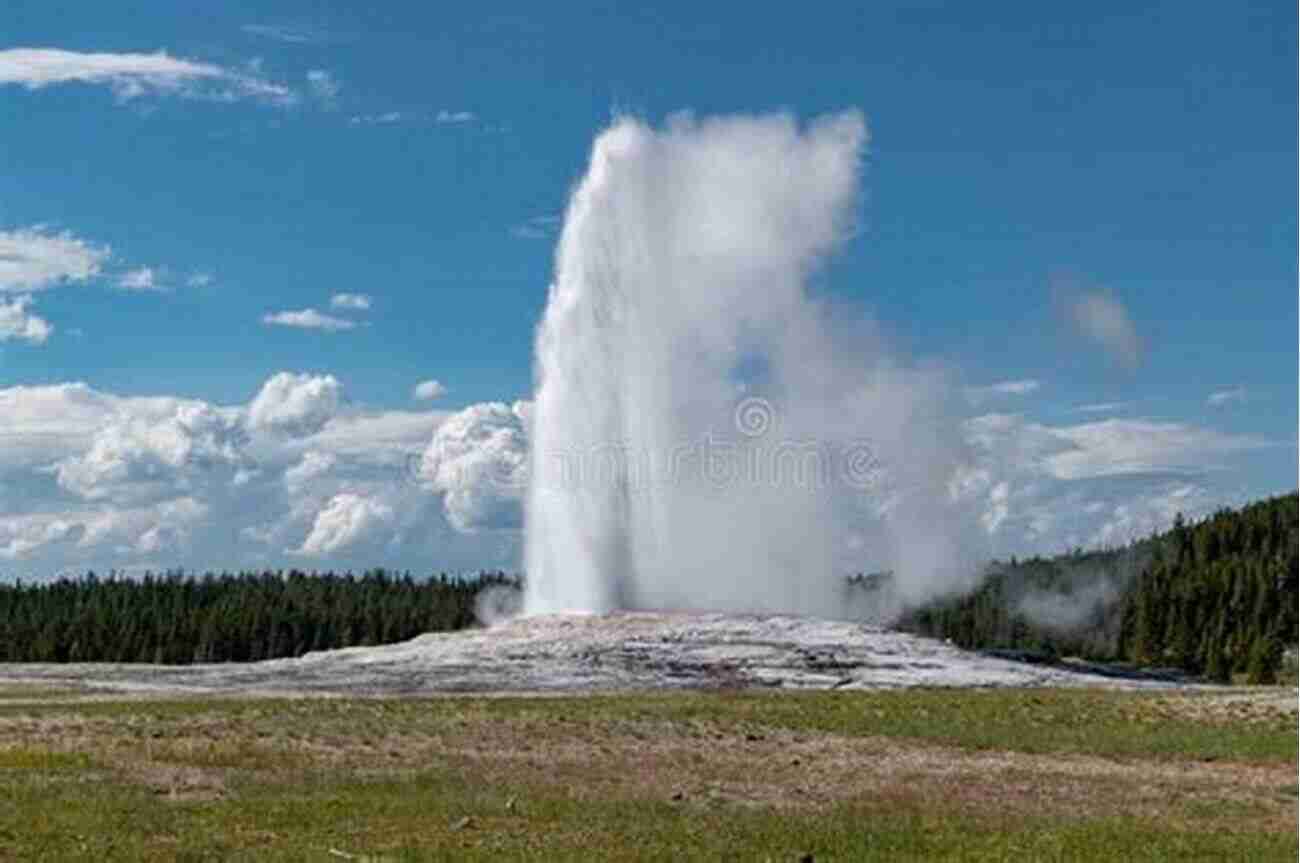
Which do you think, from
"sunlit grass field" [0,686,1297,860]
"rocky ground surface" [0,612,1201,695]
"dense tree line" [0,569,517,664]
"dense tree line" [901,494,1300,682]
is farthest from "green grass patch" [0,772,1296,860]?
"dense tree line" [0,569,517,664]

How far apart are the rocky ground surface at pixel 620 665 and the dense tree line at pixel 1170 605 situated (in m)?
40.1

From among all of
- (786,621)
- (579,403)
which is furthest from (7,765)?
(579,403)

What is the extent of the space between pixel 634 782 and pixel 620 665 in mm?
47708

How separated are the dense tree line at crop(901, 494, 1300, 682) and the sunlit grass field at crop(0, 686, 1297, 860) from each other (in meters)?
74.9

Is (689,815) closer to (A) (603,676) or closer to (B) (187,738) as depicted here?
(B) (187,738)

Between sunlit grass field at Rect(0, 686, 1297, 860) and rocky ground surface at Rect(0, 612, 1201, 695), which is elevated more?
rocky ground surface at Rect(0, 612, 1201, 695)

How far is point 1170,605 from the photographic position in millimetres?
152375

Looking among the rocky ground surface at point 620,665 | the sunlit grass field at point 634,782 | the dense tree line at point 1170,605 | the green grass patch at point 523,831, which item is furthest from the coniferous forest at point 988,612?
the green grass patch at point 523,831

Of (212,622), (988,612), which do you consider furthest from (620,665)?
(988,612)

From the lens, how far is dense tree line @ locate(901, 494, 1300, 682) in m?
143

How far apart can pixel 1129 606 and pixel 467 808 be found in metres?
145

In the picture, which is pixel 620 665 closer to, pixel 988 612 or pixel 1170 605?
pixel 1170 605

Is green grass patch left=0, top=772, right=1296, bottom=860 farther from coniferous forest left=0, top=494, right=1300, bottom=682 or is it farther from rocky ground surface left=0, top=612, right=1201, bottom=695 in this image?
coniferous forest left=0, top=494, right=1300, bottom=682

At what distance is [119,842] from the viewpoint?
24484 millimetres
